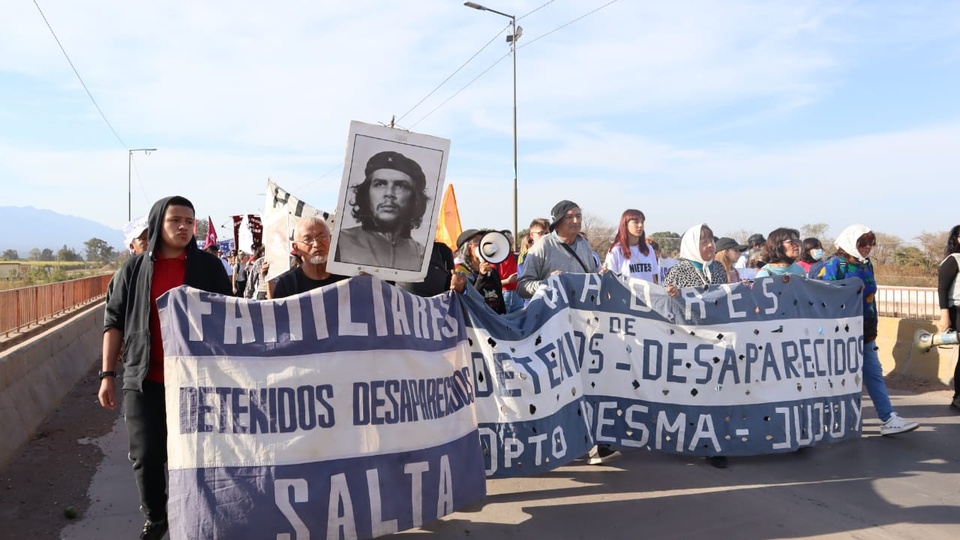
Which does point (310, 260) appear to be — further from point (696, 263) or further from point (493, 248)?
point (696, 263)

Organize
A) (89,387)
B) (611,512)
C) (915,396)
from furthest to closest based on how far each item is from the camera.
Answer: (89,387), (915,396), (611,512)

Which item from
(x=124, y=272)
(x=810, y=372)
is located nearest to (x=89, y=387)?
(x=124, y=272)

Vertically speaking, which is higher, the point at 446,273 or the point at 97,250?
the point at 97,250

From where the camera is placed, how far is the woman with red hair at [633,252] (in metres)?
6.98

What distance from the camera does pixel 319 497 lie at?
366 centimetres

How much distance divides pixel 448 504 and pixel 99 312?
1219cm

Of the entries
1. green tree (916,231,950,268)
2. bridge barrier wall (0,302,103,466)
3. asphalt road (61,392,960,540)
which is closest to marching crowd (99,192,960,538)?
asphalt road (61,392,960,540)

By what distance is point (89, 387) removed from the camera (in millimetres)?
9391

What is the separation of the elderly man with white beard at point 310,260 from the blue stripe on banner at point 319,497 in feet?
3.33

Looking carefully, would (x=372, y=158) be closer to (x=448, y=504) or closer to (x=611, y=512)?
(x=448, y=504)

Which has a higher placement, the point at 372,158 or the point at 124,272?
the point at 372,158

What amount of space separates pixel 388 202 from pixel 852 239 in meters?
4.60

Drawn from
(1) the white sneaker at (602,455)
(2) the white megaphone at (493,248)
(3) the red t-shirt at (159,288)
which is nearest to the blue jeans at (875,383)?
(1) the white sneaker at (602,455)

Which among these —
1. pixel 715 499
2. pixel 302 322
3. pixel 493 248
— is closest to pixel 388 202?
pixel 302 322
